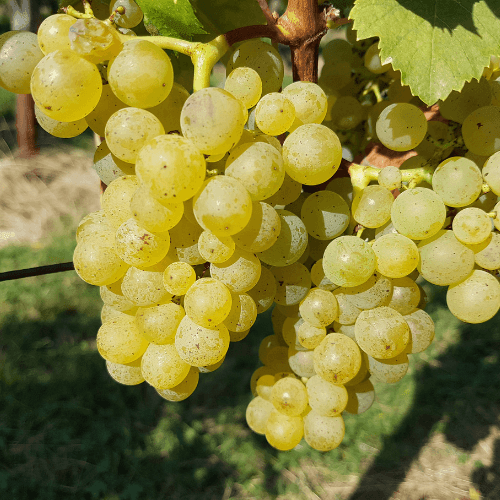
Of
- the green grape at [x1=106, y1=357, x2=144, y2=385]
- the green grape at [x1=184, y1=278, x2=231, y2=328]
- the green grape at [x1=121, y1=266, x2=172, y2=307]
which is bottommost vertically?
the green grape at [x1=106, y1=357, x2=144, y2=385]

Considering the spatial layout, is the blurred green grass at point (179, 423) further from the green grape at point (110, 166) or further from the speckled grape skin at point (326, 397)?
the green grape at point (110, 166)

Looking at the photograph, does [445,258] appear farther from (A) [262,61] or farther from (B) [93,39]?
(B) [93,39]

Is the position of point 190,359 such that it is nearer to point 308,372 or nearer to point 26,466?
point 308,372

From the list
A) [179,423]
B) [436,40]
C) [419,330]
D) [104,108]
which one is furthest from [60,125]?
[179,423]

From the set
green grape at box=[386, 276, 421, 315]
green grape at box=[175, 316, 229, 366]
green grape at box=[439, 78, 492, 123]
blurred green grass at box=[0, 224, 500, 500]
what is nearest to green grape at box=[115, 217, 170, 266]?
green grape at box=[175, 316, 229, 366]

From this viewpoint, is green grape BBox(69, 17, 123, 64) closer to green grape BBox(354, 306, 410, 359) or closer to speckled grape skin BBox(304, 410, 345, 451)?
green grape BBox(354, 306, 410, 359)
